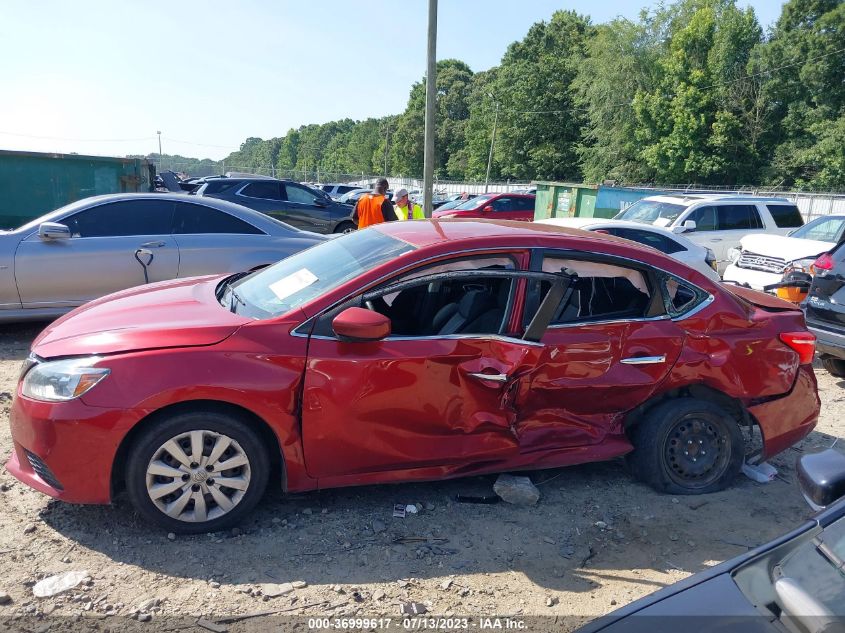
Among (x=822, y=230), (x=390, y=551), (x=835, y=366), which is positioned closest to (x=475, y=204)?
(x=822, y=230)

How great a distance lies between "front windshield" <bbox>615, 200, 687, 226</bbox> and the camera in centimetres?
1219

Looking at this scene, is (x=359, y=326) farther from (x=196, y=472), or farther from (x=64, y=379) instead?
(x=64, y=379)

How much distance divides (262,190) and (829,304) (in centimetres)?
1216

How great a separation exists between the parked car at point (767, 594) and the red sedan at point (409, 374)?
1.86 meters

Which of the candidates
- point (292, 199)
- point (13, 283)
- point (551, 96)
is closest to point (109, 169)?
point (292, 199)

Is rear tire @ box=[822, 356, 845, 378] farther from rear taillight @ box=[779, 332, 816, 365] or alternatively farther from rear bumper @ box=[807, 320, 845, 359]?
rear taillight @ box=[779, 332, 816, 365]

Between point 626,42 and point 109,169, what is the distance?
155ft

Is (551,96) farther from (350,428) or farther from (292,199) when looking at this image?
(350,428)

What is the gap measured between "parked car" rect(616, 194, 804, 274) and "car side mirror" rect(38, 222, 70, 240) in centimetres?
948

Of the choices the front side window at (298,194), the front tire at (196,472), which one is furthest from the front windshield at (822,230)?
the front side window at (298,194)

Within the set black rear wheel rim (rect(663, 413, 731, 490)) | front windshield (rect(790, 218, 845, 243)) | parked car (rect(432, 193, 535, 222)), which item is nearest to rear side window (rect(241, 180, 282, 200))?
parked car (rect(432, 193, 535, 222))

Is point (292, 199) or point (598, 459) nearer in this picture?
point (598, 459)

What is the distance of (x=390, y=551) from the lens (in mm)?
3396

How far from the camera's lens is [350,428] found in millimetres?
3475
